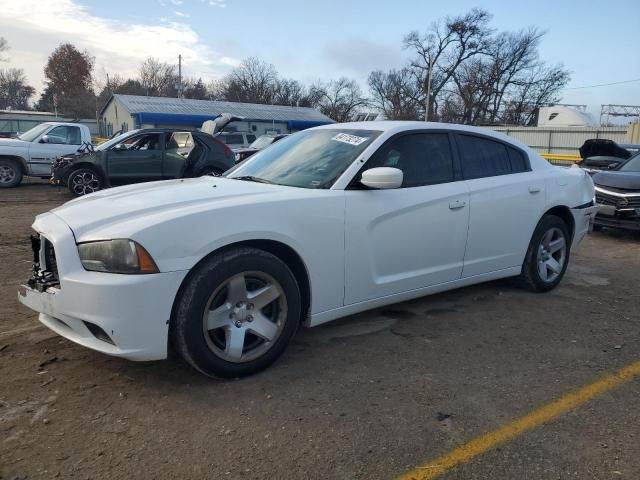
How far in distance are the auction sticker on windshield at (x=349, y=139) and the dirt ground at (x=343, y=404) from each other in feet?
4.65

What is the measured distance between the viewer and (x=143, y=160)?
39.1ft

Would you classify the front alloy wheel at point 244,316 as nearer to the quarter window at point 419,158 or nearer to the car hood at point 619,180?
the quarter window at point 419,158

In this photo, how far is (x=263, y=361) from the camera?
326 cm

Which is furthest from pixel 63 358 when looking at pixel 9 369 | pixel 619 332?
pixel 619 332

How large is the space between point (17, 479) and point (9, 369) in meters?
1.19

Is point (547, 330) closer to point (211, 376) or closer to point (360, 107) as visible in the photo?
point (211, 376)

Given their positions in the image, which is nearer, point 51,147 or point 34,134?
point 51,147

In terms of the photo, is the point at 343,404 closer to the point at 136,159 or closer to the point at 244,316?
the point at 244,316

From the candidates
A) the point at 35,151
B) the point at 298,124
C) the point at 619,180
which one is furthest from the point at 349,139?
the point at 298,124

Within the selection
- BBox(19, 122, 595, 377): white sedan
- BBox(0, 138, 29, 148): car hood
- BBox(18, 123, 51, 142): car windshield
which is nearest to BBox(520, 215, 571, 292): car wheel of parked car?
BBox(19, 122, 595, 377): white sedan

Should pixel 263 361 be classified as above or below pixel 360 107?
below

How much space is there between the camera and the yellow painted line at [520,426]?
2398 millimetres

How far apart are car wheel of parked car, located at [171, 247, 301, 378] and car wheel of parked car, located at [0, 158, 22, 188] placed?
1308cm

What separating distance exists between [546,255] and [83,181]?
996 centimetres
